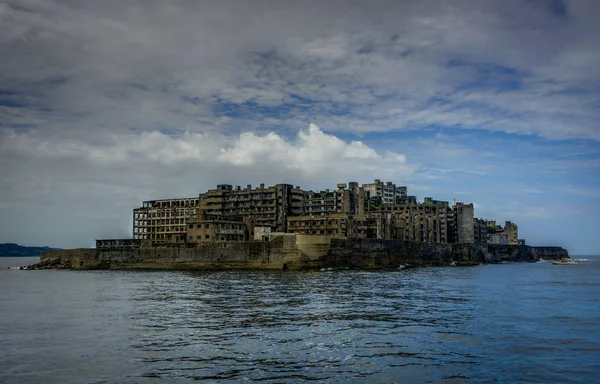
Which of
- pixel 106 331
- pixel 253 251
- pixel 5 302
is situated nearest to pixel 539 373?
pixel 106 331

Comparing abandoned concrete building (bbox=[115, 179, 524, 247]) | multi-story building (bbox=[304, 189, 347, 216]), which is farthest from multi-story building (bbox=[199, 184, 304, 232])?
multi-story building (bbox=[304, 189, 347, 216])

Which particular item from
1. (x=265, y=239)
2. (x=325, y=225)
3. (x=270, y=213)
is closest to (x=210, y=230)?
(x=265, y=239)

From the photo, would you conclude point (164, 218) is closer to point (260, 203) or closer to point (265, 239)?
point (260, 203)

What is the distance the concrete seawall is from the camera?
119250 millimetres

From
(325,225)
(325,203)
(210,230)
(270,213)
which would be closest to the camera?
(210,230)

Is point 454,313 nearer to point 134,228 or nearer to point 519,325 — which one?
point 519,325

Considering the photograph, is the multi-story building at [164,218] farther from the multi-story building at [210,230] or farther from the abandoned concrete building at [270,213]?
the multi-story building at [210,230]

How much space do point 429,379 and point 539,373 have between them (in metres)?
5.68

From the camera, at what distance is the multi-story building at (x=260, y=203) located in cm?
18438

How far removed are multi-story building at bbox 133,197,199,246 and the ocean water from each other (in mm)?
128629

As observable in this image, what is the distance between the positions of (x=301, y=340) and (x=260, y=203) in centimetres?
15537

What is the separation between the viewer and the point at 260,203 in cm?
18750

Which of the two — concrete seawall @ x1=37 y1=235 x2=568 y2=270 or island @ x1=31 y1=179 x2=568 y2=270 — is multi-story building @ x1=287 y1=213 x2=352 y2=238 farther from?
concrete seawall @ x1=37 y1=235 x2=568 y2=270

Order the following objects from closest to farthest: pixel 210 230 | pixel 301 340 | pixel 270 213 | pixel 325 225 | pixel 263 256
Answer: pixel 301 340 < pixel 263 256 < pixel 210 230 < pixel 325 225 < pixel 270 213
